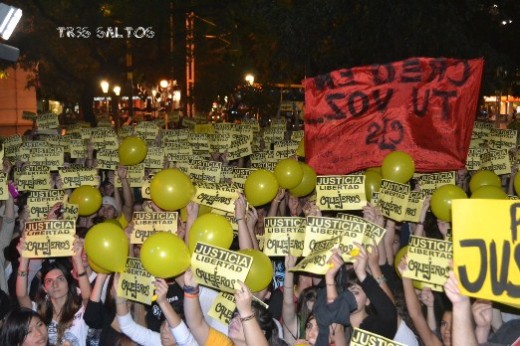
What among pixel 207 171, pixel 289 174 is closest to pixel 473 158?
pixel 289 174

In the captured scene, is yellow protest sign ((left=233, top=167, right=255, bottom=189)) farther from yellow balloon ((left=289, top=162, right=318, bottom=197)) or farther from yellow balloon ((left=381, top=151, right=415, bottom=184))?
yellow balloon ((left=381, top=151, right=415, bottom=184))

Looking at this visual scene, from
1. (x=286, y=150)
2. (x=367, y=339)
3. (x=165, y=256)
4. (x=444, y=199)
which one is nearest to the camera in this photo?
(x=367, y=339)

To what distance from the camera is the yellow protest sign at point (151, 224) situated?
606 centimetres

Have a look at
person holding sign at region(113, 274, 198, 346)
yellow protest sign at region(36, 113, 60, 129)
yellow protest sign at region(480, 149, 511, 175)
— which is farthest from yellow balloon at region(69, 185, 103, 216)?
yellow protest sign at region(36, 113, 60, 129)

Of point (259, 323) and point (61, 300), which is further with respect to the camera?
point (61, 300)

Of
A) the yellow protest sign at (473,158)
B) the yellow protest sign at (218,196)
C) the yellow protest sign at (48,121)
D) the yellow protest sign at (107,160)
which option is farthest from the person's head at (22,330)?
the yellow protest sign at (48,121)

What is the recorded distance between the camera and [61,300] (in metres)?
5.51

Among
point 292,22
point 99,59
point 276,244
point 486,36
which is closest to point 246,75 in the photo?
point 99,59

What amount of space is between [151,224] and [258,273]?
149 cm

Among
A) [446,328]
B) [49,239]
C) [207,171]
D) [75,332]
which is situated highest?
[207,171]

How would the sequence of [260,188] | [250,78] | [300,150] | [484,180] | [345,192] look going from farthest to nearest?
[250,78] → [300,150] → [484,180] → [260,188] → [345,192]

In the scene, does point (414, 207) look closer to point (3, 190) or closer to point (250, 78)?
point (3, 190)

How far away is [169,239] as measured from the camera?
15.6 feet

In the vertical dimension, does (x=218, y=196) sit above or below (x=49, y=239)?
above
